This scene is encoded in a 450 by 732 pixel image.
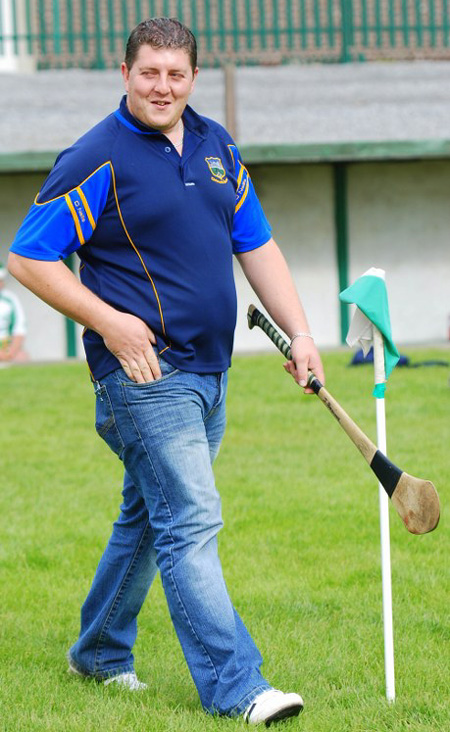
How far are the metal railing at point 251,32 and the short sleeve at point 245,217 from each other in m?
14.3

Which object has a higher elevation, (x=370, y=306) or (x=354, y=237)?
(x=370, y=306)

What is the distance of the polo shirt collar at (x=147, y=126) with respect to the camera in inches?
151

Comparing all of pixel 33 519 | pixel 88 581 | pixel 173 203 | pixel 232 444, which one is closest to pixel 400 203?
pixel 232 444

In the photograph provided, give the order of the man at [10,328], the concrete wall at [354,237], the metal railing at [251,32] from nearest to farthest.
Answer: the man at [10,328] → the concrete wall at [354,237] → the metal railing at [251,32]

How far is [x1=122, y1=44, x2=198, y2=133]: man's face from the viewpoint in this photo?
3.76 m

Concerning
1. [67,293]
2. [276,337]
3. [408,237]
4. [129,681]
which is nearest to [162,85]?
[67,293]

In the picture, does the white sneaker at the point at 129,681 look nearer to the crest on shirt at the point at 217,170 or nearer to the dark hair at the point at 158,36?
the crest on shirt at the point at 217,170

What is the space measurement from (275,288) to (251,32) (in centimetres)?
1460

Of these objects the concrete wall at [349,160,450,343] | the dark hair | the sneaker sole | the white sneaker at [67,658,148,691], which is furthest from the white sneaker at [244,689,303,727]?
the concrete wall at [349,160,450,343]

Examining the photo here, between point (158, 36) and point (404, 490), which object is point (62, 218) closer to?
point (158, 36)

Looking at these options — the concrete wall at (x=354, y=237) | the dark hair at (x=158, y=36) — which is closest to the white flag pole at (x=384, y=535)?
the dark hair at (x=158, y=36)

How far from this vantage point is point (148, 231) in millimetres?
3768

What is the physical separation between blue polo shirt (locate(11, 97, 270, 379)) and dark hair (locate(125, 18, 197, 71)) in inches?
7.4

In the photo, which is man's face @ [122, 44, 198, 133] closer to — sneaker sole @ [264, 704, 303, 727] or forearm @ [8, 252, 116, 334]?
forearm @ [8, 252, 116, 334]
